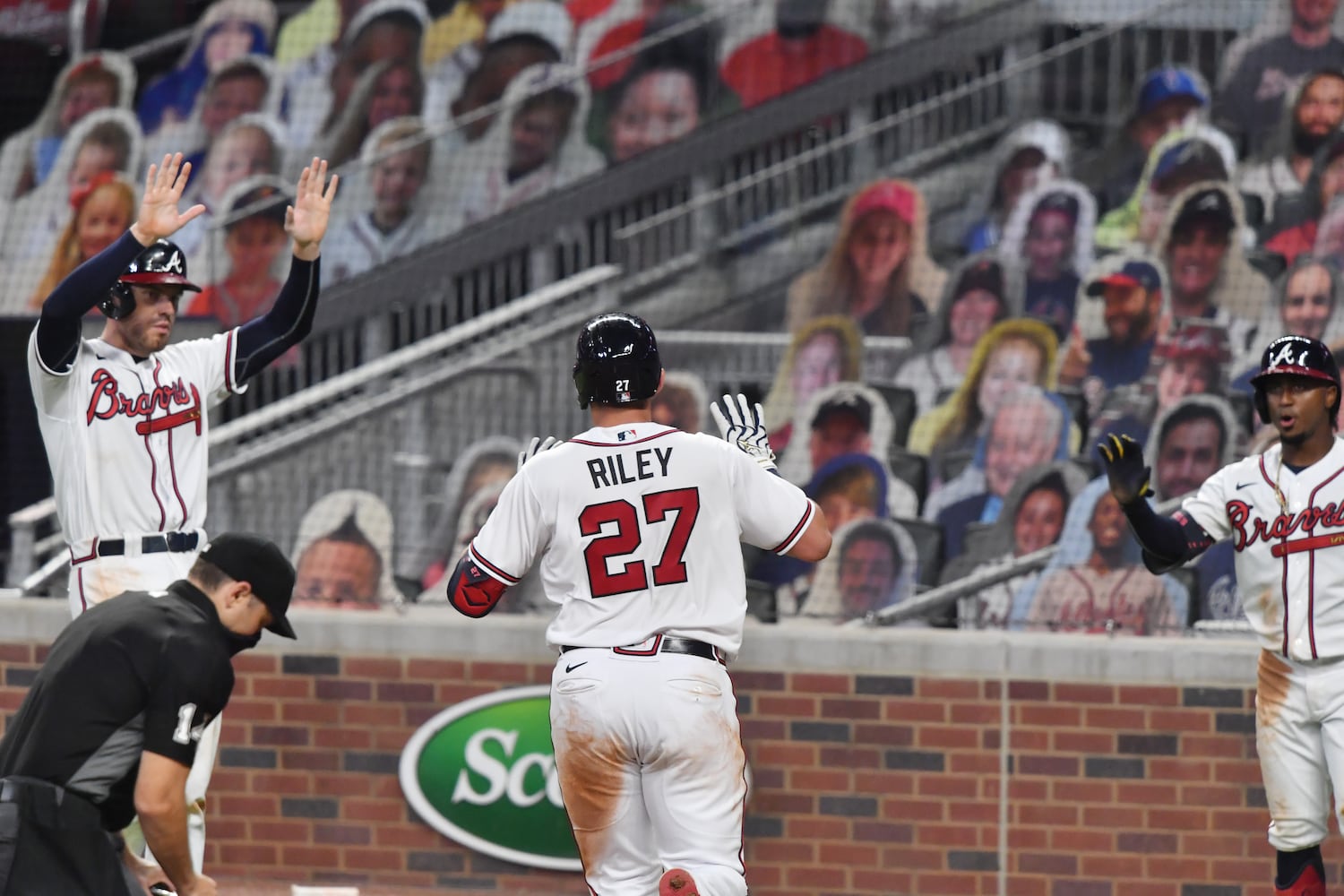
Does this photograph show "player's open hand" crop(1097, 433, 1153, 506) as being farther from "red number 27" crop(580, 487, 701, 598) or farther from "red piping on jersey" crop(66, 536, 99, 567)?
"red piping on jersey" crop(66, 536, 99, 567)

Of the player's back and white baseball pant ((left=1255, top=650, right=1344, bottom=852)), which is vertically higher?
the player's back

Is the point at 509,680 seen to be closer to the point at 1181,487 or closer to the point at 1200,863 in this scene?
the point at 1200,863

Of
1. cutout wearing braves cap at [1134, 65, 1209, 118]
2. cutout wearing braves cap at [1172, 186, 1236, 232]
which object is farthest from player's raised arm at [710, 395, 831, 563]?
cutout wearing braves cap at [1134, 65, 1209, 118]

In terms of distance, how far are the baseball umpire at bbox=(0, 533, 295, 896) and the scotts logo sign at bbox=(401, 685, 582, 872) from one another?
8.20ft

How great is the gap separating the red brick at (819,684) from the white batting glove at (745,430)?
1.94 meters

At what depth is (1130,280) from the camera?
320 inches

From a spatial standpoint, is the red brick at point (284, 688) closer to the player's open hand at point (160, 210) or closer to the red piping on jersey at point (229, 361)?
the red piping on jersey at point (229, 361)

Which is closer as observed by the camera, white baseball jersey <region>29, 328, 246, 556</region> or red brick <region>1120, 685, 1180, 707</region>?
white baseball jersey <region>29, 328, 246, 556</region>

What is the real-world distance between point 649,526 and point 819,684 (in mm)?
2180

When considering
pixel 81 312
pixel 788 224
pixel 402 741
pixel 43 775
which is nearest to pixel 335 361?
pixel 788 224

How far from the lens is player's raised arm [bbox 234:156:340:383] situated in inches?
198

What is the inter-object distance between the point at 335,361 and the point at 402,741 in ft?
9.91

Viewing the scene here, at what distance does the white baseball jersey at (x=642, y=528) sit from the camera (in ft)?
13.2

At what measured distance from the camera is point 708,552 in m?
4.05
